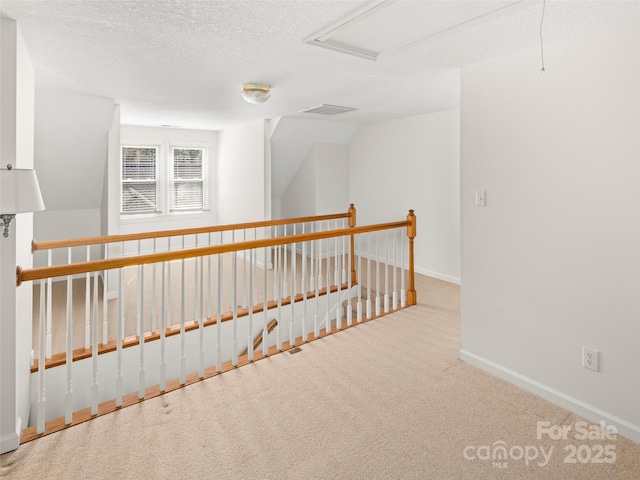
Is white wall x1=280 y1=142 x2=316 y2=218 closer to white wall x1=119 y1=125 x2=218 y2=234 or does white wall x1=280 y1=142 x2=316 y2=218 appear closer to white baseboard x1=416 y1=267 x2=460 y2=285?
white wall x1=119 y1=125 x2=218 y2=234

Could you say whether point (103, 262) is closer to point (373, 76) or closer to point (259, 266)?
point (373, 76)

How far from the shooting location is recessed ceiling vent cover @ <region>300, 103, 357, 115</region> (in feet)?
14.9

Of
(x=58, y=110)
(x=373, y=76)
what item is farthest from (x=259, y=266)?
(x=373, y=76)

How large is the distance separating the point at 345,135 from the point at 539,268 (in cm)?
446

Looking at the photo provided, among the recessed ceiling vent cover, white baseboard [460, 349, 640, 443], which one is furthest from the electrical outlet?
the recessed ceiling vent cover

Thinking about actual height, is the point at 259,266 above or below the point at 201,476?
above

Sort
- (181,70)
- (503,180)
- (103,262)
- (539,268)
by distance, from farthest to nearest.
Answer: (181,70)
(503,180)
(539,268)
(103,262)

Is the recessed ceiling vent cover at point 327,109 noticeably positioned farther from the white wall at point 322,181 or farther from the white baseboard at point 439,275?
the white baseboard at point 439,275

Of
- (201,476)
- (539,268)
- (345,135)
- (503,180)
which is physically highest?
(345,135)

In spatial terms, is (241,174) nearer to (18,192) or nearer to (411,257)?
(411,257)

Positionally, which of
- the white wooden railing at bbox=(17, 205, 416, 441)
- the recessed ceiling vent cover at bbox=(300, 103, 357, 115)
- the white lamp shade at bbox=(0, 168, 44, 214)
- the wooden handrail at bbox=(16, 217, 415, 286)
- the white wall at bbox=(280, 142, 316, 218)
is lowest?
the white wooden railing at bbox=(17, 205, 416, 441)

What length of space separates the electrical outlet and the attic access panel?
1922 millimetres

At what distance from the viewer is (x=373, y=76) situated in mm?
3168

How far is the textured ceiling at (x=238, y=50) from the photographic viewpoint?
1902 millimetres
